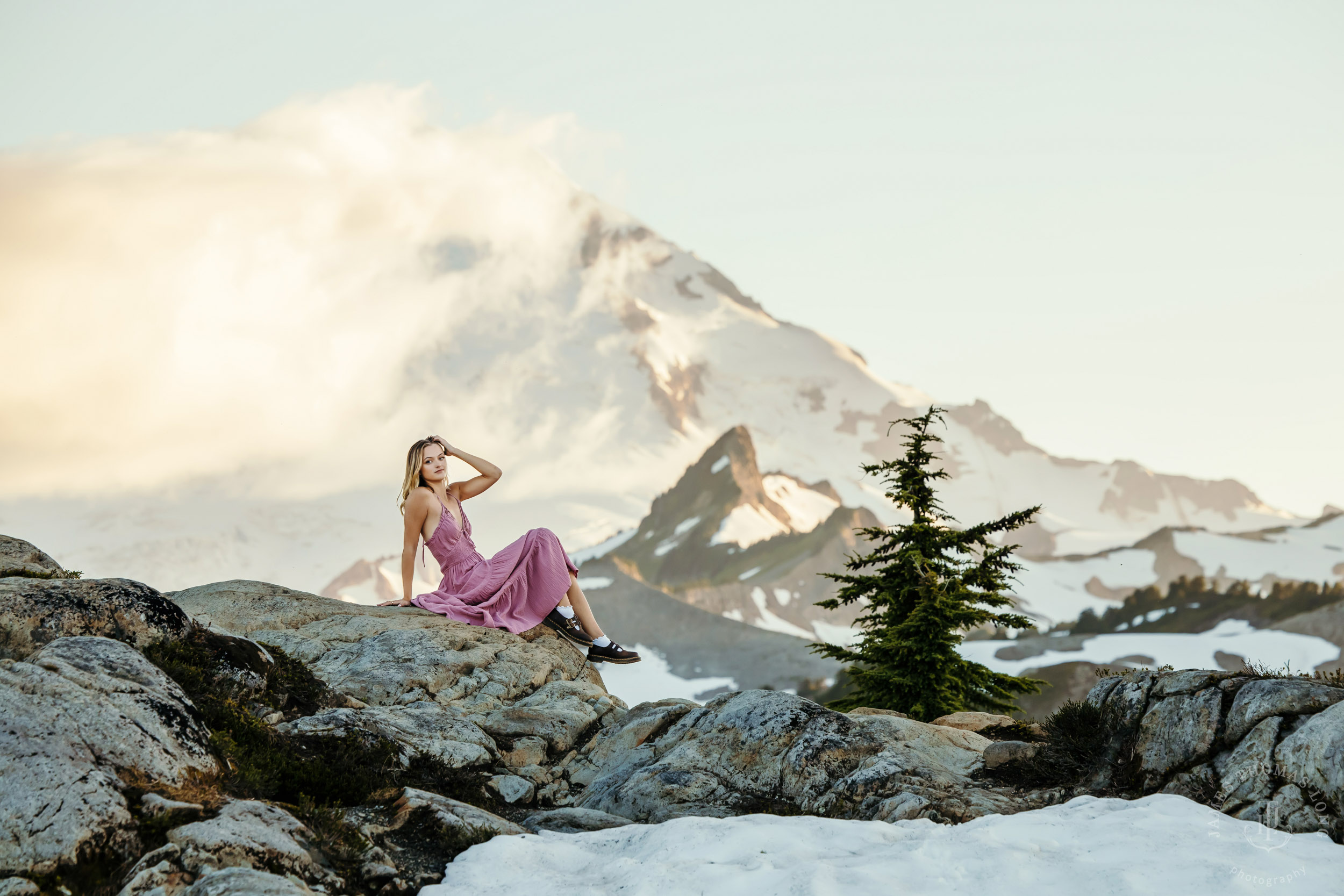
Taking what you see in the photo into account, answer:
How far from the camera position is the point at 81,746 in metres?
7.25

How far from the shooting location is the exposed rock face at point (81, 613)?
9.62 metres

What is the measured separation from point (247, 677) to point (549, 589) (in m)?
6.10

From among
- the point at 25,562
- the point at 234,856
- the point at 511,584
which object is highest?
the point at 25,562

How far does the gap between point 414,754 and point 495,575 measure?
6.09 meters

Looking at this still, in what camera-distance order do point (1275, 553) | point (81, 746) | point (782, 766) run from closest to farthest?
point (81, 746), point (782, 766), point (1275, 553)

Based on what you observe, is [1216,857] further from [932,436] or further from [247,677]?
[932,436]

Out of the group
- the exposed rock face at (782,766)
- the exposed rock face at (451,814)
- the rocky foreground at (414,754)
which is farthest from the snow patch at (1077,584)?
the exposed rock face at (451,814)

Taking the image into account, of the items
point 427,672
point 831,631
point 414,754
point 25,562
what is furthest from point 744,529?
point 414,754

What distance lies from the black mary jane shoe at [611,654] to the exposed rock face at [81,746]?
7997 mm

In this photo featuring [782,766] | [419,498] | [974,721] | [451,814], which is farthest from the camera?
[419,498]

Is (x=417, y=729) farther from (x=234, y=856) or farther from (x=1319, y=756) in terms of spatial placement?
(x=1319, y=756)

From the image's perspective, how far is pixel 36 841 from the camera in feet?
21.1

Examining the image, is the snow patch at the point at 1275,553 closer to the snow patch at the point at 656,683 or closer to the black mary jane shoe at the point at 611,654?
the snow patch at the point at 656,683

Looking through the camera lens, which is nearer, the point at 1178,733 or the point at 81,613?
the point at 1178,733
